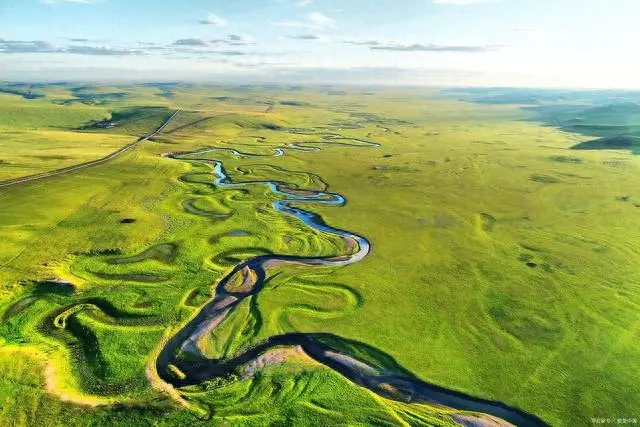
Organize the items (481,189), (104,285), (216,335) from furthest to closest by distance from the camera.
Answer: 1. (481,189)
2. (104,285)
3. (216,335)

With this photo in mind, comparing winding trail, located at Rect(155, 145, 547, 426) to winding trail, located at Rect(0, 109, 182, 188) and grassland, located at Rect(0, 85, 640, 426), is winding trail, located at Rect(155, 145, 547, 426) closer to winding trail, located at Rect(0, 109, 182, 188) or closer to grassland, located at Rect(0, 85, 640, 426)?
grassland, located at Rect(0, 85, 640, 426)

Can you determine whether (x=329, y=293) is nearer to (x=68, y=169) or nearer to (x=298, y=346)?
(x=298, y=346)

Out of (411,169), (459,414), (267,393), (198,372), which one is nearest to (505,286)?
(459,414)

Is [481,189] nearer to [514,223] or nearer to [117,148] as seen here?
[514,223]

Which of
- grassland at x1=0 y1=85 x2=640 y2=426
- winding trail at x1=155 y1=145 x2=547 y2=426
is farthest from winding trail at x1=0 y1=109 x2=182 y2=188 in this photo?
winding trail at x1=155 y1=145 x2=547 y2=426

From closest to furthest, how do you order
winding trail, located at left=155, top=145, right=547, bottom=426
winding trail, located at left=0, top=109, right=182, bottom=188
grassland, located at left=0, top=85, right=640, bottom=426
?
grassland, located at left=0, top=85, right=640, bottom=426
winding trail, located at left=155, top=145, right=547, bottom=426
winding trail, located at left=0, top=109, right=182, bottom=188

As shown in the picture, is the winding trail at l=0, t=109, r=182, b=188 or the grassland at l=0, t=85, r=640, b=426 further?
the winding trail at l=0, t=109, r=182, b=188

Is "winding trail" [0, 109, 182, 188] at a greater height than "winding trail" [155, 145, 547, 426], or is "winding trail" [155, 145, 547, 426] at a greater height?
"winding trail" [0, 109, 182, 188]

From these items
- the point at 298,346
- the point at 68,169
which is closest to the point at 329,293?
the point at 298,346

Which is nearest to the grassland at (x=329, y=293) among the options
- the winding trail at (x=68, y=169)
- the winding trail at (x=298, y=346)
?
the winding trail at (x=298, y=346)
